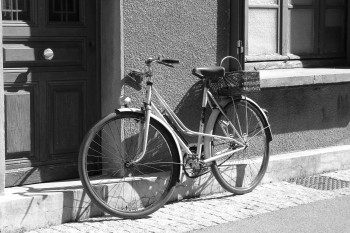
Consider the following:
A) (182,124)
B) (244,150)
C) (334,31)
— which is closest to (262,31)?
(334,31)

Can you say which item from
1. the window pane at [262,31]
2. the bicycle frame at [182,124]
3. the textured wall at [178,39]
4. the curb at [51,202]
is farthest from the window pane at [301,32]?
the curb at [51,202]

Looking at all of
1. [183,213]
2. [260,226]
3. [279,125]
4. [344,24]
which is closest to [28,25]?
[183,213]

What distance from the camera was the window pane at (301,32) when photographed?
8.70 meters

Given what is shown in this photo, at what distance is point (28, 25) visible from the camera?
20.9 ft

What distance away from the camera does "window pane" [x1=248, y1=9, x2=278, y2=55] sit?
8.18 m

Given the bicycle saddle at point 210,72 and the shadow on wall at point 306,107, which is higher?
the bicycle saddle at point 210,72

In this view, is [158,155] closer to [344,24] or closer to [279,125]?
[279,125]

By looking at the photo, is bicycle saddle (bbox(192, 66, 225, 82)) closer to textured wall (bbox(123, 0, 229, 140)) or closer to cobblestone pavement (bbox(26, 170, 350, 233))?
textured wall (bbox(123, 0, 229, 140))

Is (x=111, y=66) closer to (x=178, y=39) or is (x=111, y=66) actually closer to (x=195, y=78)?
(x=178, y=39)

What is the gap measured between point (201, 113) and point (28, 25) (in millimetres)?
1763

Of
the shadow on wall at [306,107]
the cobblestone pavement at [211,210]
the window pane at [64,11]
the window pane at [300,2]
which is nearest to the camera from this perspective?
the cobblestone pavement at [211,210]

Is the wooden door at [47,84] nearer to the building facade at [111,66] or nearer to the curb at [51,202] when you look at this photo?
the building facade at [111,66]

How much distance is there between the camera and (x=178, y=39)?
7.20 metres

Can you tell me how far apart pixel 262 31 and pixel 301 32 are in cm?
71
